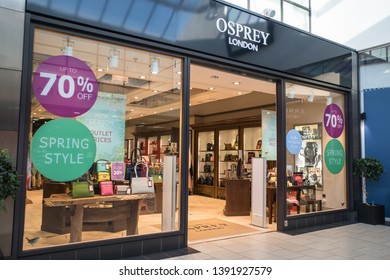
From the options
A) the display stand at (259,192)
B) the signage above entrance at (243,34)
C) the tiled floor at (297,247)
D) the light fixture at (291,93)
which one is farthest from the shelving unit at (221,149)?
the signage above entrance at (243,34)

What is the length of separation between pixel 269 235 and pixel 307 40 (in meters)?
3.50

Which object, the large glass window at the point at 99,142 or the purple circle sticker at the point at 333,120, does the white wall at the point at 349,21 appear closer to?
the purple circle sticker at the point at 333,120

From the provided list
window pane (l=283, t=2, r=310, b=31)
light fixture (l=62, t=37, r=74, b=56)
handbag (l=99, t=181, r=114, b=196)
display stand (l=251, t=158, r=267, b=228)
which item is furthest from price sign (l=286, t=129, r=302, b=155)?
light fixture (l=62, t=37, r=74, b=56)

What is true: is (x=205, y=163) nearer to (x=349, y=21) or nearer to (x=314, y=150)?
(x=314, y=150)

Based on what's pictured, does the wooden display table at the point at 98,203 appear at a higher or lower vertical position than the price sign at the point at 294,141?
lower

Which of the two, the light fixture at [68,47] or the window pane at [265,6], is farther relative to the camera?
the window pane at [265,6]

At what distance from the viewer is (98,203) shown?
372cm

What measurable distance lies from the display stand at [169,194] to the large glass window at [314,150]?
2.20 meters

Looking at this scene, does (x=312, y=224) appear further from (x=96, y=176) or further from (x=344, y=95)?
(x=96, y=176)

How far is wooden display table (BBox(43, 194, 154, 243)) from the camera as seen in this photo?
3.43 metres

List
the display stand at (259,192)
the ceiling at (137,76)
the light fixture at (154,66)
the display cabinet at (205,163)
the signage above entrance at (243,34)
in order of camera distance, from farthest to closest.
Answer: the display cabinet at (205,163), the display stand at (259,192), the signage above entrance at (243,34), the light fixture at (154,66), the ceiling at (137,76)

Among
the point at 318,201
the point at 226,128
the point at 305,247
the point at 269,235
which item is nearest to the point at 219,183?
the point at 226,128

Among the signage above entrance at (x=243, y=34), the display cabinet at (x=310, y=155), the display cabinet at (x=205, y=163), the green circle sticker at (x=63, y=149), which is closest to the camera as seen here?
the green circle sticker at (x=63, y=149)

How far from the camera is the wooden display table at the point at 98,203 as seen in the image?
11.2 feet
